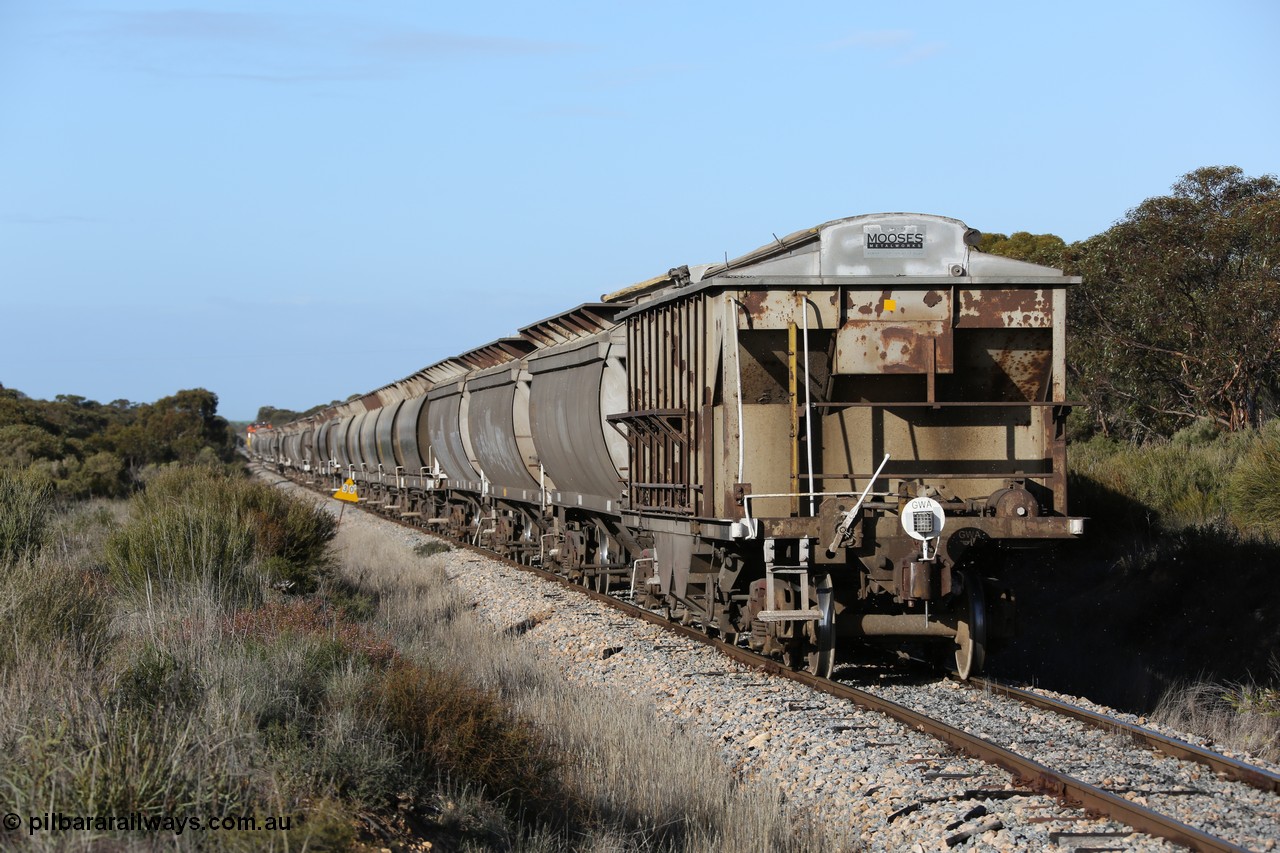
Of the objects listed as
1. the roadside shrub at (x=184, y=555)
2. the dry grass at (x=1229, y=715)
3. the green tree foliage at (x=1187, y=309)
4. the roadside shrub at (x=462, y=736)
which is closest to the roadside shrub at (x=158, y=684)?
the roadside shrub at (x=462, y=736)

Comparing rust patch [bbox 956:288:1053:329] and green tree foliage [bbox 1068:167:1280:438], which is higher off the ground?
green tree foliage [bbox 1068:167:1280:438]

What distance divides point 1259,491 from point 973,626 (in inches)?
291

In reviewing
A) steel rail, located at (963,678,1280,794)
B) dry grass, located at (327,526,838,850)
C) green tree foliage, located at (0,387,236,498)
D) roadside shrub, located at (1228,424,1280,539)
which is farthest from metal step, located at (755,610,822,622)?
green tree foliage, located at (0,387,236,498)

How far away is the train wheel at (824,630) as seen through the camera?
1012 cm

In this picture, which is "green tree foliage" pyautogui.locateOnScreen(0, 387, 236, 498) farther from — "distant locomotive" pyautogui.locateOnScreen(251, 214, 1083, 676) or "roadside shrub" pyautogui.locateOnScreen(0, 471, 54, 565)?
"distant locomotive" pyautogui.locateOnScreen(251, 214, 1083, 676)

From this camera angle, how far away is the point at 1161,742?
7840mm

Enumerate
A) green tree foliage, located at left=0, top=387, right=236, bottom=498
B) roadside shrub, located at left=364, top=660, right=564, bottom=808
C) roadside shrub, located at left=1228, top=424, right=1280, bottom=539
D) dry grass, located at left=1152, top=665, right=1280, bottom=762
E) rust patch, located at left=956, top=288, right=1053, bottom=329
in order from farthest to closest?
green tree foliage, located at left=0, top=387, right=236, bottom=498 < roadside shrub, located at left=1228, top=424, right=1280, bottom=539 < rust patch, located at left=956, top=288, right=1053, bottom=329 < dry grass, located at left=1152, top=665, right=1280, bottom=762 < roadside shrub, located at left=364, top=660, right=564, bottom=808

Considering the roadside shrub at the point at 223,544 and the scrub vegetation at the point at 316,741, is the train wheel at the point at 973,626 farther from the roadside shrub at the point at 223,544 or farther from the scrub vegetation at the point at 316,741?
the roadside shrub at the point at 223,544

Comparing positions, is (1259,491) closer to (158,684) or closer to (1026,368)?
(1026,368)

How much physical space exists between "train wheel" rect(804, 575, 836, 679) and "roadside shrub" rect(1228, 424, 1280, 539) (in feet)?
24.9
